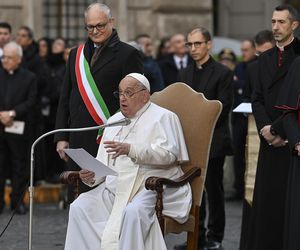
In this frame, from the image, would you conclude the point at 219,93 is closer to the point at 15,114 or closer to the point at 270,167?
the point at 270,167

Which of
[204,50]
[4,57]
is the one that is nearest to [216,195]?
[204,50]

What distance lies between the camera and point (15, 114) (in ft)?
43.9

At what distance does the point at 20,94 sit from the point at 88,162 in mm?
4923

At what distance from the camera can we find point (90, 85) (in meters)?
9.66

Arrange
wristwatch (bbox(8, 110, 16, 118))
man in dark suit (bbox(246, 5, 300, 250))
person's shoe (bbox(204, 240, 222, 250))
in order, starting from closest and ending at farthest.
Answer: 1. man in dark suit (bbox(246, 5, 300, 250))
2. person's shoe (bbox(204, 240, 222, 250))
3. wristwatch (bbox(8, 110, 16, 118))

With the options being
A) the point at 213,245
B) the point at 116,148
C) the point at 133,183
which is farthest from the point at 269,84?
the point at 213,245

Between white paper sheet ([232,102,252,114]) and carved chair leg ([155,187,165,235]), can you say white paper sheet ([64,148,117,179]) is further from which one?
white paper sheet ([232,102,252,114])

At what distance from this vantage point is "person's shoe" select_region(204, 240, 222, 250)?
10666 mm

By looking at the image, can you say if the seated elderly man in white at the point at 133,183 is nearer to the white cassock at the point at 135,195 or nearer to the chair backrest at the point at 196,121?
the white cassock at the point at 135,195

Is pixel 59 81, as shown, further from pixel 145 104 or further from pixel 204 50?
pixel 145 104

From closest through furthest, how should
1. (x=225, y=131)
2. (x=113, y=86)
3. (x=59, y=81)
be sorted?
(x=113, y=86), (x=225, y=131), (x=59, y=81)

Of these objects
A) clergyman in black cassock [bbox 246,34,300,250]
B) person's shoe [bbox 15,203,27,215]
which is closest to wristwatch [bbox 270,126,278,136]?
clergyman in black cassock [bbox 246,34,300,250]

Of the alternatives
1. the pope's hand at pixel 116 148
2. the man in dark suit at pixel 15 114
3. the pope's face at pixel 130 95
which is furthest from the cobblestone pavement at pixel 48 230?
the pope's hand at pixel 116 148

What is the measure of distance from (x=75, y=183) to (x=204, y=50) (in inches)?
92.1
